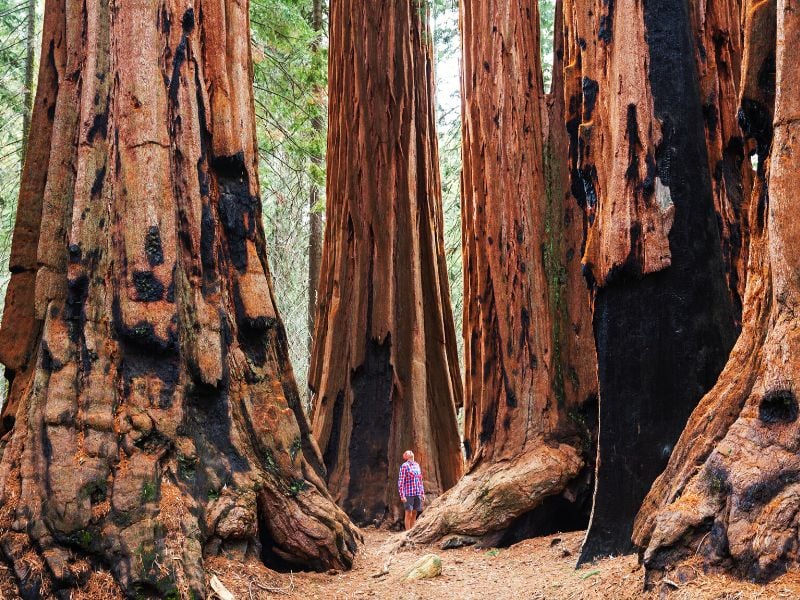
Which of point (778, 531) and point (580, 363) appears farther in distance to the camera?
point (580, 363)

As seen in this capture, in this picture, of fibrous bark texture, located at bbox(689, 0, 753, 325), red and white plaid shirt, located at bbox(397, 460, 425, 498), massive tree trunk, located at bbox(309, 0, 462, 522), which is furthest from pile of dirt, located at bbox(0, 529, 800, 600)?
massive tree trunk, located at bbox(309, 0, 462, 522)

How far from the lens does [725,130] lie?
5.50 metres

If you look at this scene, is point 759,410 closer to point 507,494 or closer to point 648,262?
point 648,262

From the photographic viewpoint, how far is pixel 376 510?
9.13 m

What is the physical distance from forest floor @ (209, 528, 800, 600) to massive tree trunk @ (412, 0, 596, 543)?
470 mm

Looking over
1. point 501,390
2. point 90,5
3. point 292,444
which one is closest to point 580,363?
point 501,390

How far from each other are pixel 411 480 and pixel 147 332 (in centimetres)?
487

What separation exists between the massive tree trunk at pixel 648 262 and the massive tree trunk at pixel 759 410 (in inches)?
45.5

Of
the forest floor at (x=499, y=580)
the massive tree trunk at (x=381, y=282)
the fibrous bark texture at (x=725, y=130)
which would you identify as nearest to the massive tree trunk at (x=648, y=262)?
the fibrous bark texture at (x=725, y=130)

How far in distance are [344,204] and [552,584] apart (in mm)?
6171

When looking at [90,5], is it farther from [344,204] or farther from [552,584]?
[344,204]

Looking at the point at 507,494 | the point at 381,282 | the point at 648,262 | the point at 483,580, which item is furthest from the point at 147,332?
the point at 381,282

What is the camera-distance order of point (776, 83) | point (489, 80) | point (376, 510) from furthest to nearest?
1. point (376, 510)
2. point (489, 80)
3. point (776, 83)

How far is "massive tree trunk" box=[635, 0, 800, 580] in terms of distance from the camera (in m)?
2.99
